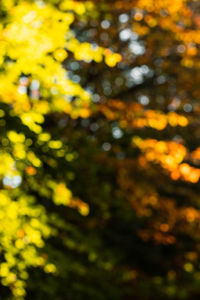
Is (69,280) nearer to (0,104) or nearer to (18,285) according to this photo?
(18,285)

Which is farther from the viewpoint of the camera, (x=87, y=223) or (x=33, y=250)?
(x=87, y=223)

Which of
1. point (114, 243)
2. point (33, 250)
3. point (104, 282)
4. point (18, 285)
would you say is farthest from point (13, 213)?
point (114, 243)

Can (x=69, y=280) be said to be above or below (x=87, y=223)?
below

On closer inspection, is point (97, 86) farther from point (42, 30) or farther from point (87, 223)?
point (42, 30)

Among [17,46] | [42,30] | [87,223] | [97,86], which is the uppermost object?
[97,86]

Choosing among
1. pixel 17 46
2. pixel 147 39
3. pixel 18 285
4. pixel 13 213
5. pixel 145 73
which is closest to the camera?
pixel 17 46

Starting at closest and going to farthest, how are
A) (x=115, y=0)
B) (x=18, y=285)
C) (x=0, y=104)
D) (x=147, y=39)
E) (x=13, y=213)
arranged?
(x=0, y=104) → (x=13, y=213) → (x=18, y=285) → (x=115, y=0) → (x=147, y=39)

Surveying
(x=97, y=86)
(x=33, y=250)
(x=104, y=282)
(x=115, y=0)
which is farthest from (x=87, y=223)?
(x=33, y=250)

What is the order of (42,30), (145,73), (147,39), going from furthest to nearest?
(145,73)
(147,39)
(42,30)

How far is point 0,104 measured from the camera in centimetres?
452

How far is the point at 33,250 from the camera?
252 inches

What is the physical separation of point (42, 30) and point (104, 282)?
327 inches

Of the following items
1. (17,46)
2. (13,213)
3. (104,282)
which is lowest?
(13,213)

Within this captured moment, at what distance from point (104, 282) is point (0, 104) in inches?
348
